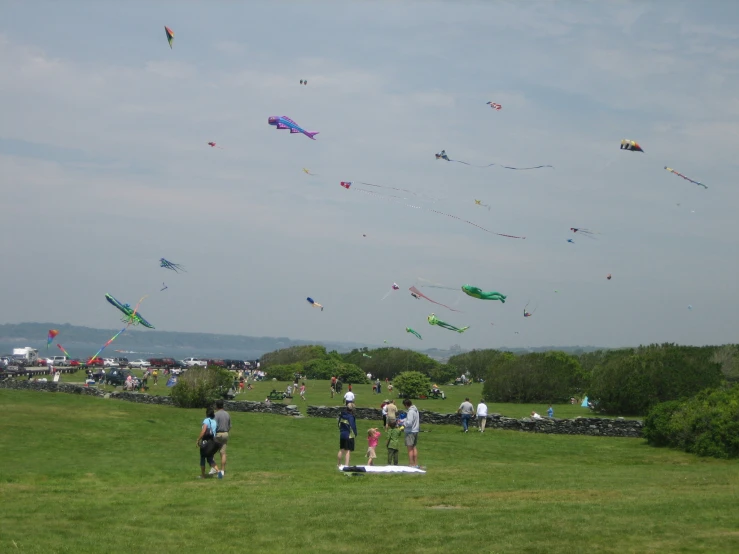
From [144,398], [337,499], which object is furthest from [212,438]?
[144,398]

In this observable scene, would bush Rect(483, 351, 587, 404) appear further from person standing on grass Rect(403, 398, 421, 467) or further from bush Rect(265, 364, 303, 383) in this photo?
person standing on grass Rect(403, 398, 421, 467)

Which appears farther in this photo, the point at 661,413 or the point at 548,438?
the point at 548,438

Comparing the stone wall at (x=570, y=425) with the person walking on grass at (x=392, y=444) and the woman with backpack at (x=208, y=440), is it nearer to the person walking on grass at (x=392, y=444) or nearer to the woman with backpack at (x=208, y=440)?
the person walking on grass at (x=392, y=444)

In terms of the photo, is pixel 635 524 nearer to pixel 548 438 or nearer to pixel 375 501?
pixel 375 501

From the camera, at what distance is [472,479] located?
1788 cm

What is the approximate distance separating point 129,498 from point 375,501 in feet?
14.9

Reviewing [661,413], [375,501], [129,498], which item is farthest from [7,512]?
[661,413]

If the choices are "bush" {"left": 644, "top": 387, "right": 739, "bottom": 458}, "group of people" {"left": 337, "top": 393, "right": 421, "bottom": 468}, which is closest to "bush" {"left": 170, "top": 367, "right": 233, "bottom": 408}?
"group of people" {"left": 337, "top": 393, "right": 421, "bottom": 468}

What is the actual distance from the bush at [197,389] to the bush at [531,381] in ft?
61.3

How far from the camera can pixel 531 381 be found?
2009 inches

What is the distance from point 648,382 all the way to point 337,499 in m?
29.5

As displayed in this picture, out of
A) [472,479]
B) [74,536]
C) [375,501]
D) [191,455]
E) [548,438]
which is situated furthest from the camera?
[548,438]

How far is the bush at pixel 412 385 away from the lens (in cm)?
5297

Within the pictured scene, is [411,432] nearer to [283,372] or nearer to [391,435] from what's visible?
[391,435]
